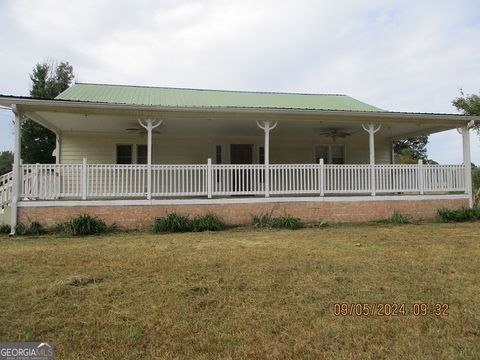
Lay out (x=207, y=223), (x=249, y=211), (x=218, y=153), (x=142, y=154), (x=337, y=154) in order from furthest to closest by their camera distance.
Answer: (x=337, y=154) → (x=218, y=153) → (x=142, y=154) → (x=249, y=211) → (x=207, y=223)

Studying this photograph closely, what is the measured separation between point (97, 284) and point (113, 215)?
5809mm

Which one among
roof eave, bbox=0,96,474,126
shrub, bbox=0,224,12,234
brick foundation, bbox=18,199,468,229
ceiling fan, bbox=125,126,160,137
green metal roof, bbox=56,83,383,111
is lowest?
shrub, bbox=0,224,12,234

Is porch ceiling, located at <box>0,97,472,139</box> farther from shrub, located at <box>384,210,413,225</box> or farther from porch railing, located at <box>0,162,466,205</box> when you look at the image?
shrub, located at <box>384,210,413,225</box>

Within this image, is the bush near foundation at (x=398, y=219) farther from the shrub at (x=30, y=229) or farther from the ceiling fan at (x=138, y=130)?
the shrub at (x=30, y=229)

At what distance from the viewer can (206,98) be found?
588 inches

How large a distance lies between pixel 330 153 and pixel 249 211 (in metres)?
6.54

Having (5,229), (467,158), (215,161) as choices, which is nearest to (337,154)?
(467,158)

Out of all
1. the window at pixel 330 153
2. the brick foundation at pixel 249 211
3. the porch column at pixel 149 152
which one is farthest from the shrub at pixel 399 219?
the porch column at pixel 149 152

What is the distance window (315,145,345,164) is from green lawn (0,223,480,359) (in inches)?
343

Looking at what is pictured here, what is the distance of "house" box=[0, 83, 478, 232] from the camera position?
35.3ft

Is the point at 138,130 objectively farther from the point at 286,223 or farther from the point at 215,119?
the point at 286,223

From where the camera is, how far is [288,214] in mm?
11945

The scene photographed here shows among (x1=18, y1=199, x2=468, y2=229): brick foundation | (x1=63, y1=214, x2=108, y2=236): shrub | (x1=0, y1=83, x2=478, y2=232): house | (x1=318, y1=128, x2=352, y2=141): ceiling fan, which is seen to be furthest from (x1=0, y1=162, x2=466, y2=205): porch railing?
(x1=318, y1=128, x2=352, y2=141): ceiling fan

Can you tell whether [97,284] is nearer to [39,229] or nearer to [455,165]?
[39,229]
